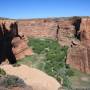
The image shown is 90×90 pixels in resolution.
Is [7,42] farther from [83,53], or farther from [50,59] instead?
[83,53]

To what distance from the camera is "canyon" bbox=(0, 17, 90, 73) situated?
155 ft

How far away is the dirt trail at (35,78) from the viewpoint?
34812mm

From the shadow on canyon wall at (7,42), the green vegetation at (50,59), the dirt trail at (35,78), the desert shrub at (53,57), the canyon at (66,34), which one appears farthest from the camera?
the canyon at (66,34)

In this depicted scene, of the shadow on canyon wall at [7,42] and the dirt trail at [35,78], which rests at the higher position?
the shadow on canyon wall at [7,42]

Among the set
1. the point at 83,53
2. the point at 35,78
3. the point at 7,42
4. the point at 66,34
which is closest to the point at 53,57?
the point at 83,53

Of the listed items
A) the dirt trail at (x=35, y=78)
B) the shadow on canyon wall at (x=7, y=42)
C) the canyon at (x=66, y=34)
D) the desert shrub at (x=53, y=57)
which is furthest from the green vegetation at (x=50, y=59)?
the shadow on canyon wall at (x=7, y=42)

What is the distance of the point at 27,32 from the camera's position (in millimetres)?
67062

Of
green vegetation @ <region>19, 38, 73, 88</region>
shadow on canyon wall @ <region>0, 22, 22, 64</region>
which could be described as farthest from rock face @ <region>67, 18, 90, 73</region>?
shadow on canyon wall @ <region>0, 22, 22, 64</region>

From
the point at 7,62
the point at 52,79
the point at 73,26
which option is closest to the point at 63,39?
the point at 73,26

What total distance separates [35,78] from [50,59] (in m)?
13.4

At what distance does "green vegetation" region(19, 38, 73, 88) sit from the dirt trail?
1844mm

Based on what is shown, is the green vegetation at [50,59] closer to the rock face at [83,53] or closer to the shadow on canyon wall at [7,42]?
the rock face at [83,53]

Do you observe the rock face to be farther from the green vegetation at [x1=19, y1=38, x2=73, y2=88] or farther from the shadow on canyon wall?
the shadow on canyon wall

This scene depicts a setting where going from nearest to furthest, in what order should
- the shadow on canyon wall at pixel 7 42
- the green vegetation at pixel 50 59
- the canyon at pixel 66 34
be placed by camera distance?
the green vegetation at pixel 50 59 < the shadow on canyon wall at pixel 7 42 < the canyon at pixel 66 34
